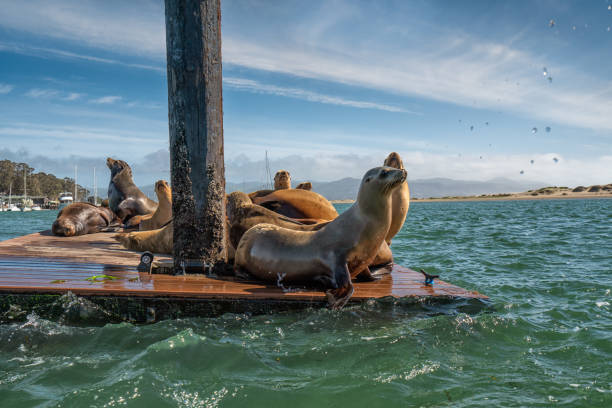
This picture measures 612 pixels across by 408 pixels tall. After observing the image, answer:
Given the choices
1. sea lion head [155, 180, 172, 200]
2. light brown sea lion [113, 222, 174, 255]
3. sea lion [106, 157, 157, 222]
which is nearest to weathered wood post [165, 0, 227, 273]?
light brown sea lion [113, 222, 174, 255]

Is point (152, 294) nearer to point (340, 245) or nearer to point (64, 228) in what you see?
point (340, 245)

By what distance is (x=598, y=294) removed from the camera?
262 inches

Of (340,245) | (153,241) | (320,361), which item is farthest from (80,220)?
(320,361)

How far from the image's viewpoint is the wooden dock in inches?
170

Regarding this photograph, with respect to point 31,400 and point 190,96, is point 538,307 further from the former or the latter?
point 31,400

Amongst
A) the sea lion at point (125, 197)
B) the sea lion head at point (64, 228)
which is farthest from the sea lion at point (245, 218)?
the sea lion at point (125, 197)

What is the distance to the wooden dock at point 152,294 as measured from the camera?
4316 mm

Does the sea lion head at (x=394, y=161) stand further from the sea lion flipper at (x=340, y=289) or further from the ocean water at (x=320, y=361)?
the ocean water at (x=320, y=361)

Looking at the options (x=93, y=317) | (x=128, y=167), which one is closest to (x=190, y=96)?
(x=93, y=317)

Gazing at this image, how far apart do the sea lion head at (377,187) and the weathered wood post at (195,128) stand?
1652mm

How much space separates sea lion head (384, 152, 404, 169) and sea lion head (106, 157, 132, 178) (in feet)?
34.9

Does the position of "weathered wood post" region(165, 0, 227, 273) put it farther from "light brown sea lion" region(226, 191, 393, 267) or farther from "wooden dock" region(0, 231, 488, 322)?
"light brown sea lion" region(226, 191, 393, 267)

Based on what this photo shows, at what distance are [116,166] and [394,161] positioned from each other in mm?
11126

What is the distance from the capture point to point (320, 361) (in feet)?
11.5
